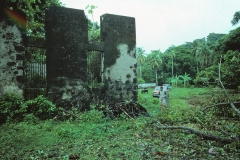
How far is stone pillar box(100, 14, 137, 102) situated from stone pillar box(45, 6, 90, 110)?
1009 mm

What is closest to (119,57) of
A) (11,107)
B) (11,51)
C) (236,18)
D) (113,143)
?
(11,51)

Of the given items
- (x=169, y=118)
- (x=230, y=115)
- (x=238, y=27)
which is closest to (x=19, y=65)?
(x=169, y=118)

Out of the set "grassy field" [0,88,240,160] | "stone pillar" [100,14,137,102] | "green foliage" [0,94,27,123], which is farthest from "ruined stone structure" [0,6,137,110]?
"grassy field" [0,88,240,160]

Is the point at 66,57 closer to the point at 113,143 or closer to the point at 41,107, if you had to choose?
the point at 41,107

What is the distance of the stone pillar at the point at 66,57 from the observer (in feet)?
23.9

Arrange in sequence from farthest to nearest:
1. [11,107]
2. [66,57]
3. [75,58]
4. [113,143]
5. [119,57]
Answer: [119,57]
[75,58]
[66,57]
[11,107]
[113,143]

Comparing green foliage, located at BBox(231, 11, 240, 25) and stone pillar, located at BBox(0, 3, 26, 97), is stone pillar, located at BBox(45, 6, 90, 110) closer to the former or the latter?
stone pillar, located at BBox(0, 3, 26, 97)

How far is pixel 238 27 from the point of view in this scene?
17.6 meters

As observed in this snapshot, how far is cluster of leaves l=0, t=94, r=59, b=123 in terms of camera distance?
616 centimetres

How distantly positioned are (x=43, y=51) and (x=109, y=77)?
9.64ft

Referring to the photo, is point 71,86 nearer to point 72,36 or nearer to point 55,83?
point 55,83

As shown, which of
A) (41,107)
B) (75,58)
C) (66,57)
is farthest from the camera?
(75,58)

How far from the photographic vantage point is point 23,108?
21.1ft

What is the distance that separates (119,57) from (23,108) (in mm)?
4525
